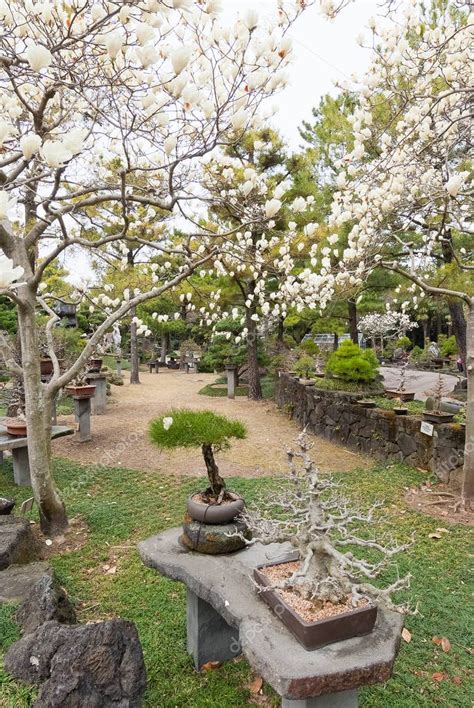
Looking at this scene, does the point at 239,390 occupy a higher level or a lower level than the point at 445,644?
higher

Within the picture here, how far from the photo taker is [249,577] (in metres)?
2.11

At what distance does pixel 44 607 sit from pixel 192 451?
4.33m

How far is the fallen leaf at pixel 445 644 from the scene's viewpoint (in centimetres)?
256

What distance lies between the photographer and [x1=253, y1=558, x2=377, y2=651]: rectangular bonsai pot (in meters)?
1.61

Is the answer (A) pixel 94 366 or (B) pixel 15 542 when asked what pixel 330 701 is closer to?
(B) pixel 15 542

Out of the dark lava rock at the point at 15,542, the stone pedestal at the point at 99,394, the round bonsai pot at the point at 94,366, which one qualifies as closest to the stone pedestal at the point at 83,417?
the stone pedestal at the point at 99,394

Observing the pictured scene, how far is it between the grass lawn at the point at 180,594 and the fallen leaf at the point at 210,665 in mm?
30

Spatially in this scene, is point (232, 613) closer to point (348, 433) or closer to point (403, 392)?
point (348, 433)

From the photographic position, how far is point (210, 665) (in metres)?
2.45

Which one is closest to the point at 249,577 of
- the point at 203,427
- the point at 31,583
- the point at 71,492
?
the point at 203,427

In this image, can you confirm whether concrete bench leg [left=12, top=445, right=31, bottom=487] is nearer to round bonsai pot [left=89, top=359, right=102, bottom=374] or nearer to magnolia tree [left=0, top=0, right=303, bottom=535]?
magnolia tree [left=0, top=0, right=303, bottom=535]

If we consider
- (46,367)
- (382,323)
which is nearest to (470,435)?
(46,367)

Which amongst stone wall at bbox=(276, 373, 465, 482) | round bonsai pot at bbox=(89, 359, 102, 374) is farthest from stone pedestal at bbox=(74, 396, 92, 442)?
stone wall at bbox=(276, 373, 465, 482)

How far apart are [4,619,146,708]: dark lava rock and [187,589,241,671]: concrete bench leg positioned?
1.54 feet
